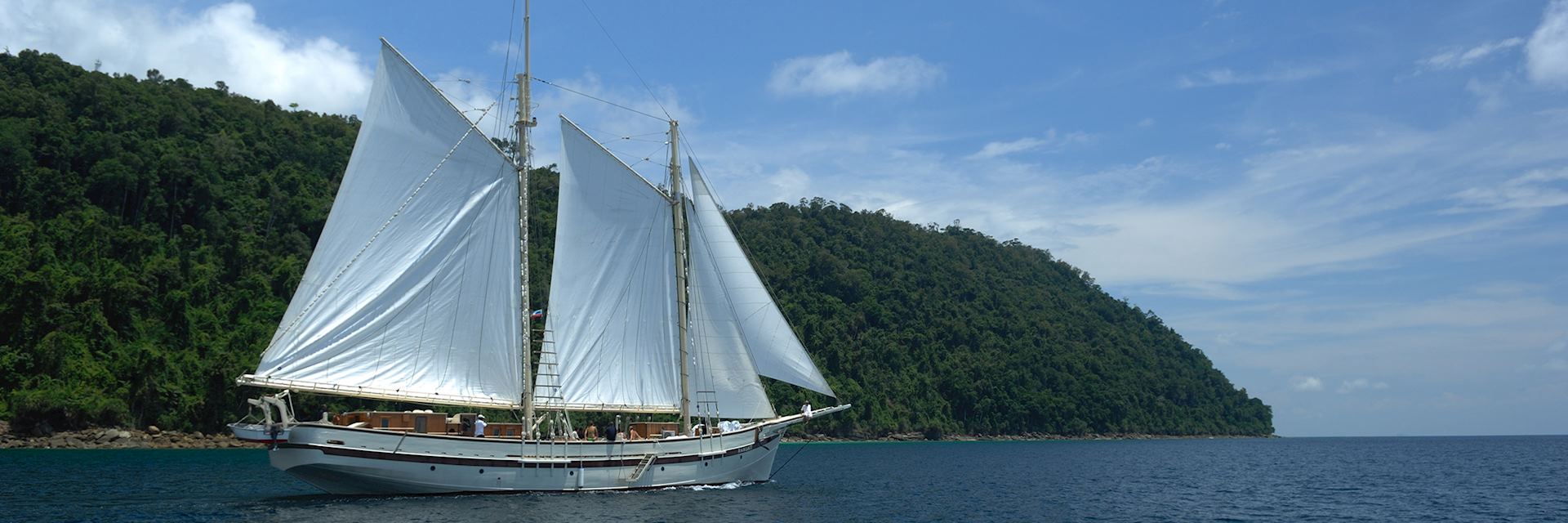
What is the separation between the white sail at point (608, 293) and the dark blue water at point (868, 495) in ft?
12.9

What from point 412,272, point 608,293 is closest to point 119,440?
point 412,272

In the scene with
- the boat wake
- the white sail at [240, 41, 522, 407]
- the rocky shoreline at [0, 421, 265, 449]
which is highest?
the white sail at [240, 41, 522, 407]

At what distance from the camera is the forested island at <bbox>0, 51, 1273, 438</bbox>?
79812mm

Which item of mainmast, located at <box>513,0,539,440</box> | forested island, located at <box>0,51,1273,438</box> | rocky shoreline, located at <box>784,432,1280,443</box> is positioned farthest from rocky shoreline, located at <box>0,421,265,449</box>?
rocky shoreline, located at <box>784,432,1280,443</box>

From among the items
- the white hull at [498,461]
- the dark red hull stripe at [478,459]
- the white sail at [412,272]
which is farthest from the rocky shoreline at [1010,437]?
the white sail at [412,272]

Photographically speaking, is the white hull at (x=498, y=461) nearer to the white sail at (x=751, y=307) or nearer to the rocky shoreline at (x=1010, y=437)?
the white sail at (x=751, y=307)

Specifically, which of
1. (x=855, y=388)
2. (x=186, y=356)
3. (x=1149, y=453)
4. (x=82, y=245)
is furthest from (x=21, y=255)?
(x=1149, y=453)

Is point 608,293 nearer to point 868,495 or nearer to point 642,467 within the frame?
point 642,467

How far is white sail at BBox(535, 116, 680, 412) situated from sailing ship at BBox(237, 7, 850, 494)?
0.06 metres

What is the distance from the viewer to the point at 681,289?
133 ft

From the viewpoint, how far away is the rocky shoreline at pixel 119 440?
70875 mm

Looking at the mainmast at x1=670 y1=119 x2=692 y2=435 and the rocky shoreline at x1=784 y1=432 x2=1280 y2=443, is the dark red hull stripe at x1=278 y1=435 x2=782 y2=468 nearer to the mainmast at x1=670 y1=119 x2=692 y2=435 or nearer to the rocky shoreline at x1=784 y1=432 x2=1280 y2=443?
the mainmast at x1=670 y1=119 x2=692 y2=435

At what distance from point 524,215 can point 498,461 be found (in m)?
8.44

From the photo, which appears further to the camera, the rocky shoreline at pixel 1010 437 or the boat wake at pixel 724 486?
the rocky shoreline at pixel 1010 437
